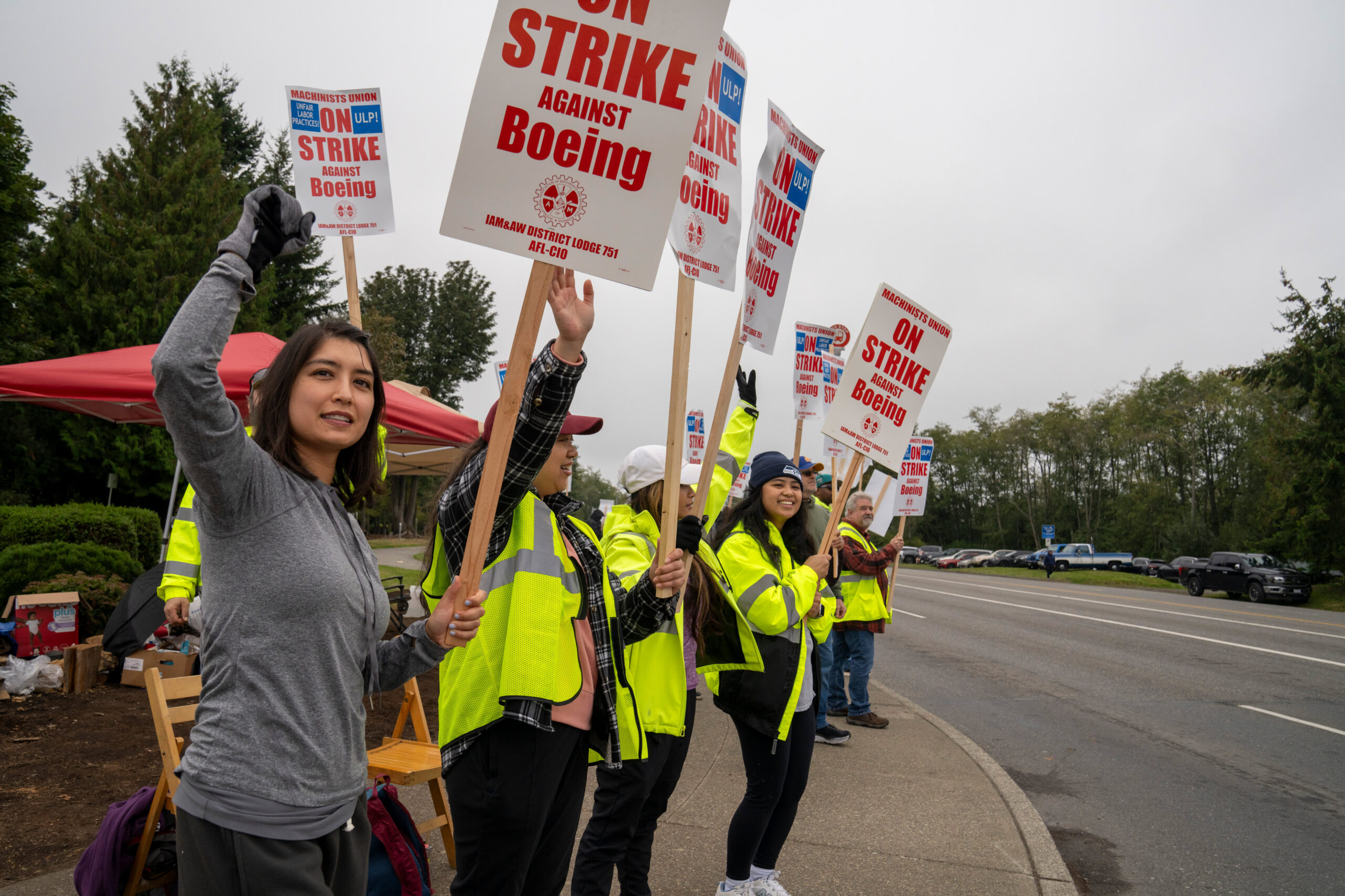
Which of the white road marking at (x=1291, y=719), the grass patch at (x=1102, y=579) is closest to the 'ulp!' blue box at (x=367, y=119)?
the white road marking at (x=1291, y=719)

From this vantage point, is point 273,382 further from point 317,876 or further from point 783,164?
point 783,164

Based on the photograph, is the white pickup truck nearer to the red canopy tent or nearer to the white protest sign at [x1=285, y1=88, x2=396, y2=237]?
the red canopy tent

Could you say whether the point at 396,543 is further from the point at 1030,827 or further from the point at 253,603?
the point at 253,603

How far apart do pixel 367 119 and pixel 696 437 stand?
6.76 m

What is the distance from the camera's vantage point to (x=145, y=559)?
1080 cm

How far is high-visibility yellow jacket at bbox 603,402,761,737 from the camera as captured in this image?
3143mm

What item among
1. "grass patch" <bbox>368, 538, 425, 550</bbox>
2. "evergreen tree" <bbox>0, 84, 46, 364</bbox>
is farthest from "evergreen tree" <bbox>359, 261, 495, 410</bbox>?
"evergreen tree" <bbox>0, 84, 46, 364</bbox>

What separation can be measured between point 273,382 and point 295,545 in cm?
40

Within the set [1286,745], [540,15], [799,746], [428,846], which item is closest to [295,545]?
[540,15]

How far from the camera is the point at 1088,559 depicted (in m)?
48.6

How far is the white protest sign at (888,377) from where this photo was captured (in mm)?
3988

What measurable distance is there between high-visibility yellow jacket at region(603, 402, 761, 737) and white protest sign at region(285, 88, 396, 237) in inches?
86.3

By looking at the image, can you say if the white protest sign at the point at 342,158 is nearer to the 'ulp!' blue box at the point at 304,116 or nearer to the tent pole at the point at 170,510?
the 'ulp!' blue box at the point at 304,116

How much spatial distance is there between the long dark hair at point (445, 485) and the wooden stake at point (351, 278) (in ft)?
5.15
